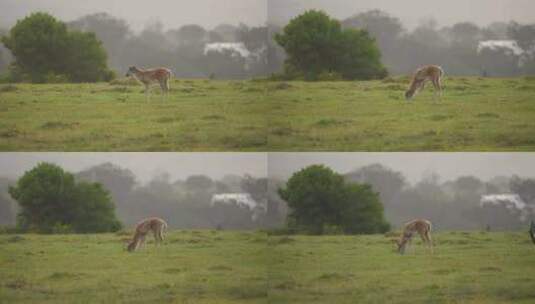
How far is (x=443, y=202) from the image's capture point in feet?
17.5

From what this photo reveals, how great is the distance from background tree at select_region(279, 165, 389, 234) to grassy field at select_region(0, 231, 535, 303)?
76 mm

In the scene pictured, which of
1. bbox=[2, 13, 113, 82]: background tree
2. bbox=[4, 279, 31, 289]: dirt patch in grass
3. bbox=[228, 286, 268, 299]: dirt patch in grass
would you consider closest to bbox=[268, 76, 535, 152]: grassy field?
bbox=[228, 286, 268, 299]: dirt patch in grass

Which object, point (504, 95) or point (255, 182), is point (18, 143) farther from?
point (504, 95)

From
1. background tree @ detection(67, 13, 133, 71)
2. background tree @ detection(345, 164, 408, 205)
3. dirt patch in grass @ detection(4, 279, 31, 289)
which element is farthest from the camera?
background tree @ detection(345, 164, 408, 205)

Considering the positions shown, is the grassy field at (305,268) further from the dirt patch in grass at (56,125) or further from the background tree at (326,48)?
the background tree at (326,48)

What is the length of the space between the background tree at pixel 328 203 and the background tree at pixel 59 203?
1.04 metres

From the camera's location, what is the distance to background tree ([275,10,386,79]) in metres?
5.36

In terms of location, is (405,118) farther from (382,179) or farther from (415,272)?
(415,272)

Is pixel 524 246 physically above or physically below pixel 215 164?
below

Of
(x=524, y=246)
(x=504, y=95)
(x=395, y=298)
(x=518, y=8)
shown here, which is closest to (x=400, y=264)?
(x=395, y=298)

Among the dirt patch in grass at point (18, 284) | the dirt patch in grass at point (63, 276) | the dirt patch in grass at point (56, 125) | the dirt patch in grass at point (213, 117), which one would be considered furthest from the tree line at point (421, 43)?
the dirt patch in grass at point (18, 284)

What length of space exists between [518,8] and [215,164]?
1.96 m

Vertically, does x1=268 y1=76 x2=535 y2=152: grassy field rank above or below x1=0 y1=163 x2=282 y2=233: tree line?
above

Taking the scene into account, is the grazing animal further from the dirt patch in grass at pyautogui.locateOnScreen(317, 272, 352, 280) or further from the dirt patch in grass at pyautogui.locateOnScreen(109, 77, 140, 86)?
the dirt patch in grass at pyautogui.locateOnScreen(109, 77, 140, 86)
